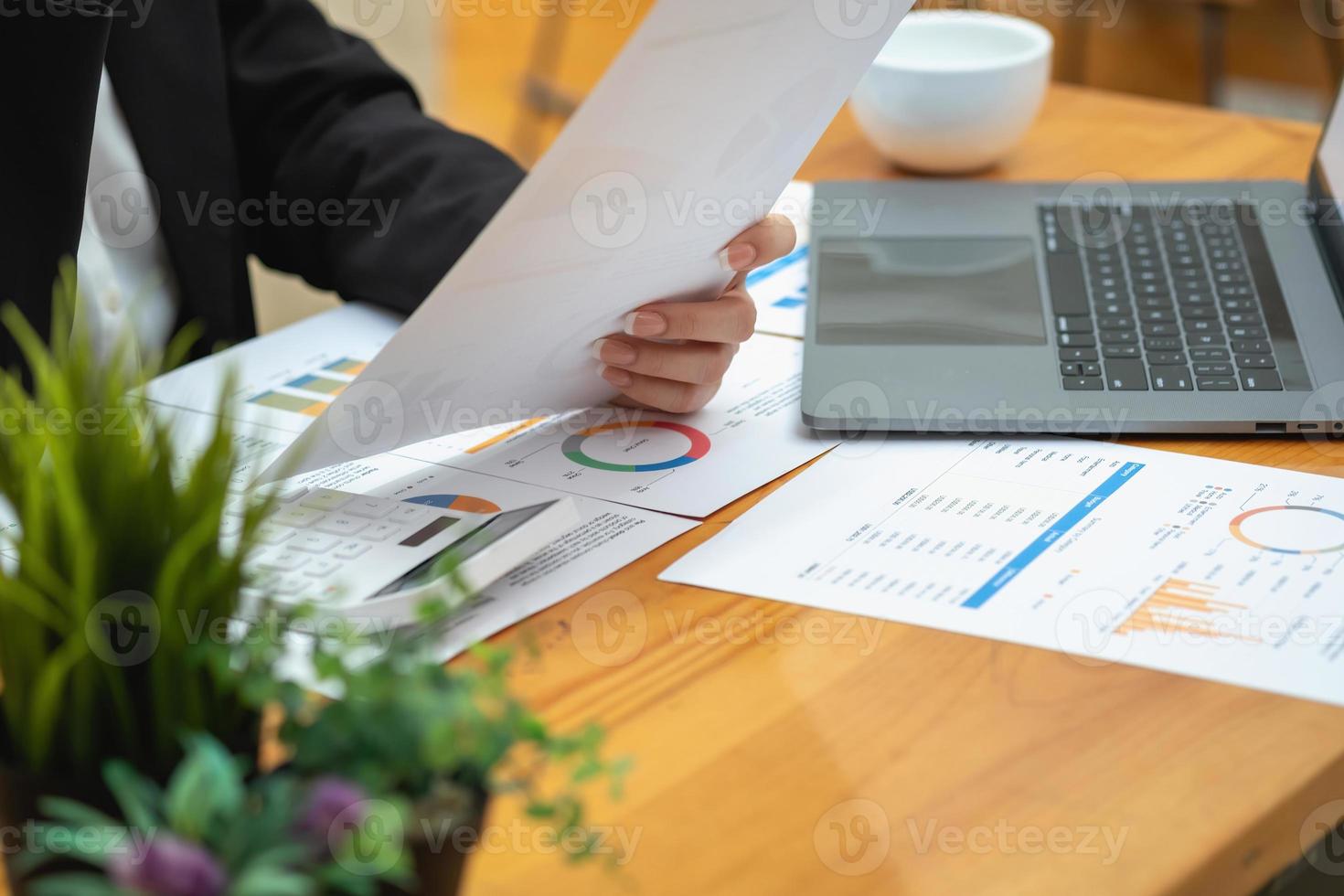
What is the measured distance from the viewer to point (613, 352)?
0.72 m

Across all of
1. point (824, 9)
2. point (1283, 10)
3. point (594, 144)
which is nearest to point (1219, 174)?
point (824, 9)

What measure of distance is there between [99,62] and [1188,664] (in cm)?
74

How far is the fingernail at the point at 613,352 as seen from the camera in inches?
28.5

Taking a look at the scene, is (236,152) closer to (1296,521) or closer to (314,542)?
(314,542)

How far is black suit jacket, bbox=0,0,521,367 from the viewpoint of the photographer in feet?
2.77

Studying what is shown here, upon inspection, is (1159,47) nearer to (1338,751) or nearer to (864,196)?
(864,196)

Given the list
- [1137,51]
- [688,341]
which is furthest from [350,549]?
[1137,51]

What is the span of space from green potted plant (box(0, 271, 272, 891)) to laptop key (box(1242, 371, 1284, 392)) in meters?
0.58

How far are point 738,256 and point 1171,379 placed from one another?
26cm

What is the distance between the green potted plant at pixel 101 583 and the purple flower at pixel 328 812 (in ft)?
0.18

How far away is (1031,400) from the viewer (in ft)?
2.40

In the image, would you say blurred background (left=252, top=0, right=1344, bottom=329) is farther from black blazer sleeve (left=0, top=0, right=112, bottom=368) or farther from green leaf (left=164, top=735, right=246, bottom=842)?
green leaf (left=164, top=735, right=246, bottom=842)

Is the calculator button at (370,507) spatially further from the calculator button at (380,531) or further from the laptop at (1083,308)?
the laptop at (1083,308)

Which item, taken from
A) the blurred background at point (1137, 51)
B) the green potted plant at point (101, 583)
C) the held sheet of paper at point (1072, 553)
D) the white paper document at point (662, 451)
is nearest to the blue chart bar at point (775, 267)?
the white paper document at point (662, 451)
